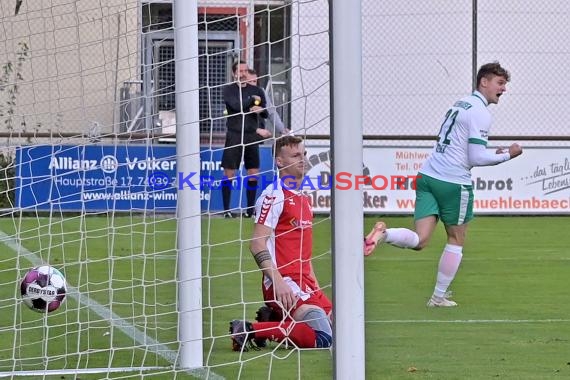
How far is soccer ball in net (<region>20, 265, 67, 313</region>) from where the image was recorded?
7152 millimetres

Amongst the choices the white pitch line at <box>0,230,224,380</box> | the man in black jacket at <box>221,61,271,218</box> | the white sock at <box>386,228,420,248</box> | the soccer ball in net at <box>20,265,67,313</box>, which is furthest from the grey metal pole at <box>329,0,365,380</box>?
the man in black jacket at <box>221,61,271,218</box>

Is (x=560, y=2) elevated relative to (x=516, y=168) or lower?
elevated

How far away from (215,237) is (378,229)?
686 centimetres

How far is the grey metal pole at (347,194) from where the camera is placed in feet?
15.7

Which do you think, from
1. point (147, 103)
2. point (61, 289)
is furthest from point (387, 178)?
point (61, 289)

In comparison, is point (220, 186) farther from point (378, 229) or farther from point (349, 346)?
point (349, 346)

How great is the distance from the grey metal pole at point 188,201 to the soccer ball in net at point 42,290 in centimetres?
87

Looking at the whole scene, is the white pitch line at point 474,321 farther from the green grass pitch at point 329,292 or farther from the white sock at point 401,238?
the white sock at point 401,238

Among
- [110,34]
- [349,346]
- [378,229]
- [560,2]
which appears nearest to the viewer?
[349,346]

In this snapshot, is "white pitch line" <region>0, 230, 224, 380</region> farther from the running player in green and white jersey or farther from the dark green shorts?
the dark green shorts

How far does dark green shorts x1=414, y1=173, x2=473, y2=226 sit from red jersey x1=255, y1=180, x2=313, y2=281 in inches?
93.2

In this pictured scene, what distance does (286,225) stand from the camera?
7355mm

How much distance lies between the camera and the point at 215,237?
1459cm

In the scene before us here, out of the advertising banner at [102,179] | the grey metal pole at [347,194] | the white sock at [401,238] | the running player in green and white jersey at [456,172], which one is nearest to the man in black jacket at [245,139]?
the advertising banner at [102,179]
